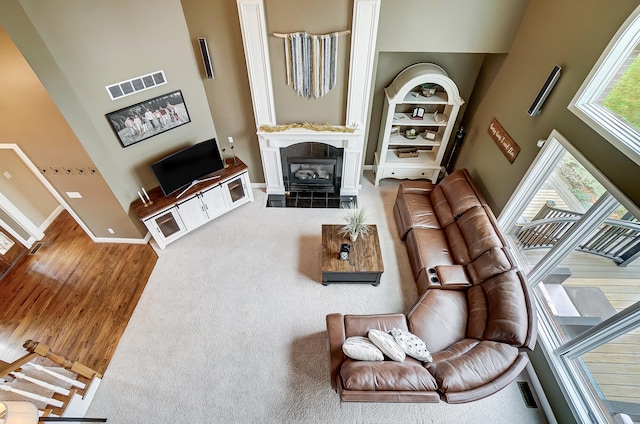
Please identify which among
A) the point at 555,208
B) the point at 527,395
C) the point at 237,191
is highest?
the point at 237,191

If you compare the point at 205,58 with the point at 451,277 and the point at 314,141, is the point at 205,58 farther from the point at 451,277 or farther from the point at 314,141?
the point at 451,277

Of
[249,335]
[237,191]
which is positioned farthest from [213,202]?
[249,335]

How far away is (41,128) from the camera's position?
340 cm

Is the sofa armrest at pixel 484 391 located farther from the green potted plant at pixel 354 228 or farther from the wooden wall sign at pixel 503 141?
the wooden wall sign at pixel 503 141

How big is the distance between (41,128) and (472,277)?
5.34m

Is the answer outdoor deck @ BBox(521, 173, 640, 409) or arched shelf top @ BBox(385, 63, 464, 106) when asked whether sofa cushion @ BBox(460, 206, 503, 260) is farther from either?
arched shelf top @ BBox(385, 63, 464, 106)

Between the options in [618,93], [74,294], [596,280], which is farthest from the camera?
[74,294]

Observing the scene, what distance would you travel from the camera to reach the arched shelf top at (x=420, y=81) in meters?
4.26

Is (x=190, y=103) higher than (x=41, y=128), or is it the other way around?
(x=41, y=128)

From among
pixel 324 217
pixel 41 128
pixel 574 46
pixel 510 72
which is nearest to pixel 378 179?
pixel 324 217

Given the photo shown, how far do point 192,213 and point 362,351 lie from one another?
328 centimetres

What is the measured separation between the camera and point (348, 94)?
166 inches

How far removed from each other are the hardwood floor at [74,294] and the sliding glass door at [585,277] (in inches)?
198

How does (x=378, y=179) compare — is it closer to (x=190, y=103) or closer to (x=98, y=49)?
(x=190, y=103)
